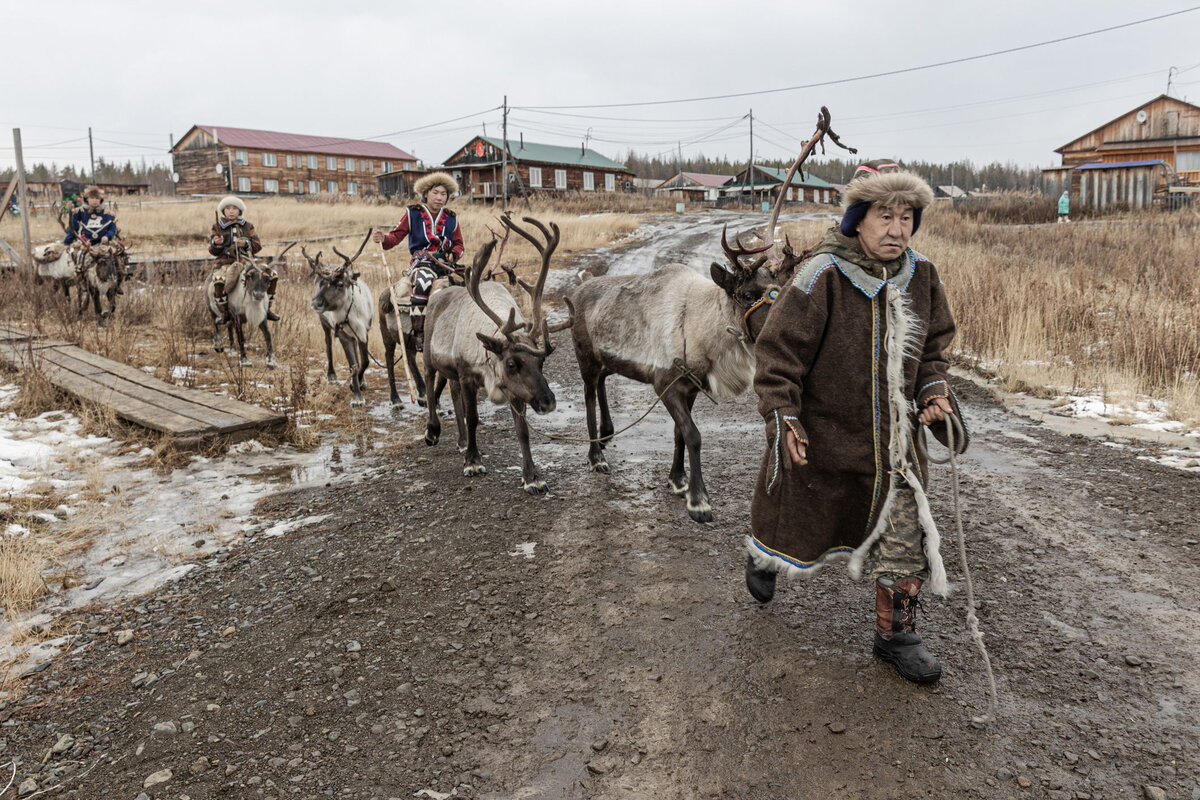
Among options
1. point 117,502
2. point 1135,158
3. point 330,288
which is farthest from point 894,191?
point 1135,158

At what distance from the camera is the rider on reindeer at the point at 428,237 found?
24.6ft

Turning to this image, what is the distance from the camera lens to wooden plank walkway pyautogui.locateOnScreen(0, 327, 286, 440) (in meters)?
6.43

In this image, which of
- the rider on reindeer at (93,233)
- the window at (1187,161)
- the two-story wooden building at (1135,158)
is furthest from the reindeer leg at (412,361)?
the window at (1187,161)

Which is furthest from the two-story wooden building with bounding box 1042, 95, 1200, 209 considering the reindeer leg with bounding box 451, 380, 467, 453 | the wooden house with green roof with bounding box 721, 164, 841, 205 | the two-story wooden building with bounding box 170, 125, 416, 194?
the two-story wooden building with bounding box 170, 125, 416, 194

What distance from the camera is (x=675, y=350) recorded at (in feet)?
16.4

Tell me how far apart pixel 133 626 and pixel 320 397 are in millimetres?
4793

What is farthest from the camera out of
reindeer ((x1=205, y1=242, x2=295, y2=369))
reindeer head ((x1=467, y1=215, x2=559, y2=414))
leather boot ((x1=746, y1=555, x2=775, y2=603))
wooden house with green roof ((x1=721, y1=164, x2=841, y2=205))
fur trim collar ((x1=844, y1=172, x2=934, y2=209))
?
wooden house with green roof ((x1=721, y1=164, x2=841, y2=205))

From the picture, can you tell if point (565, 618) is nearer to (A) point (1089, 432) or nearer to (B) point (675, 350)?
(B) point (675, 350)

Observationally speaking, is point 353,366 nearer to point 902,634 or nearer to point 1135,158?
point 902,634

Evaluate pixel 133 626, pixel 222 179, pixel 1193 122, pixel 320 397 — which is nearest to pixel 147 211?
pixel 222 179

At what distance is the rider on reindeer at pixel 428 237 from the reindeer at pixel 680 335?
223 cm

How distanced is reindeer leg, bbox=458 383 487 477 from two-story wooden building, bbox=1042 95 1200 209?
29.2m

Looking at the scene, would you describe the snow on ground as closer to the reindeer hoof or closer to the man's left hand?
the reindeer hoof

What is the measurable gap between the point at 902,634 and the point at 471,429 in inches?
143
